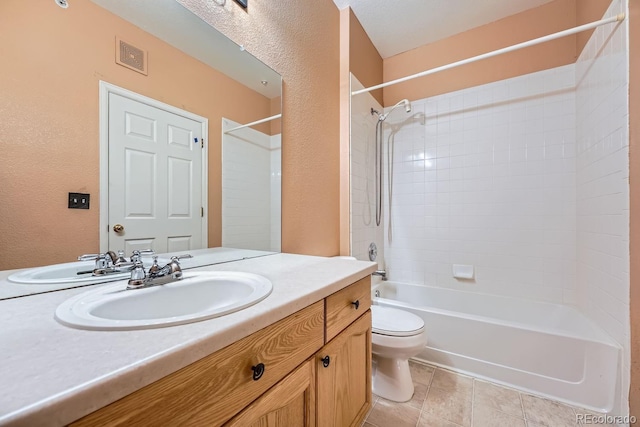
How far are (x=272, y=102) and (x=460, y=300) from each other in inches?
81.7

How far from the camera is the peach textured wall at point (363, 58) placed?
204 centimetres

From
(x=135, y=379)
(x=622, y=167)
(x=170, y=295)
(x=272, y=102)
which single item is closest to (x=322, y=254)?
(x=272, y=102)

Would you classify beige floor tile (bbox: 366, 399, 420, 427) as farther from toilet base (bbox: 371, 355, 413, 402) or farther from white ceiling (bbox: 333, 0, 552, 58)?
white ceiling (bbox: 333, 0, 552, 58)

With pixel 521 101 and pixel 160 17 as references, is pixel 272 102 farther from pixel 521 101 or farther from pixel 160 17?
pixel 521 101

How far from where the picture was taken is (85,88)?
76 centimetres

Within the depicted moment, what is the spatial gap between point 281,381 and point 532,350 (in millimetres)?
1580

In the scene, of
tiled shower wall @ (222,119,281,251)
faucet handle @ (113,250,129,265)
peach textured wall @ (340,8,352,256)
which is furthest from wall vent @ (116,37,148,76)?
peach textured wall @ (340,8,352,256)

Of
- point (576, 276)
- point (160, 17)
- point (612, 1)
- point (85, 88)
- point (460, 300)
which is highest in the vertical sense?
point (612, 1)

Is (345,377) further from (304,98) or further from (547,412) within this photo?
(304,98)

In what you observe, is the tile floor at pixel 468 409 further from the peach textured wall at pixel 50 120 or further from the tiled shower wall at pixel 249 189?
the peach textured wall at pixel 50 120

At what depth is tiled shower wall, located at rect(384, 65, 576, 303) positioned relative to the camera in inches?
76.7

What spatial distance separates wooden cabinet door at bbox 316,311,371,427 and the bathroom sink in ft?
2.24

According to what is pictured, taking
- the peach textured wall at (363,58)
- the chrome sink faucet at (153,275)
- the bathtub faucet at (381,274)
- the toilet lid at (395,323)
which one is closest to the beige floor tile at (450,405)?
the toilet lid at (395,323)

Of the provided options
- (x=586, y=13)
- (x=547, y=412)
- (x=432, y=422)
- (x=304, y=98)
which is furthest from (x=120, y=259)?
(x=586, y=13)
